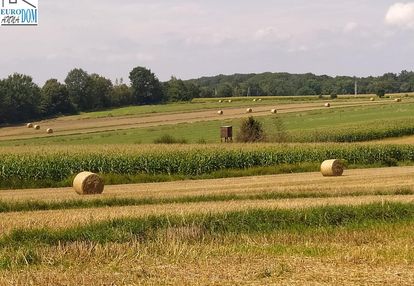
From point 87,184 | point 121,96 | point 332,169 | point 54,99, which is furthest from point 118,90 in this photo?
point 87,184

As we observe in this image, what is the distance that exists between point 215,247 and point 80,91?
113 meters

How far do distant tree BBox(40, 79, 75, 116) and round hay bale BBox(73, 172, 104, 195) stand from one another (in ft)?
265

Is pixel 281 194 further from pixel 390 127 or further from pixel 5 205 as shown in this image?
pixel 390 127

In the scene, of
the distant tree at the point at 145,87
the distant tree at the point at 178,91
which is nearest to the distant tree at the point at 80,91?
the distant tree at the point at 145,87

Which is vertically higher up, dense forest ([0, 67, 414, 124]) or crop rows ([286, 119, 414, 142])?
dense forest ([0, 67, 414, 124])

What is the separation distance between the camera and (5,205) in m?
19.7

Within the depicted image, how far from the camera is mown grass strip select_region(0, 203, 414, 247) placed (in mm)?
Result: 12289

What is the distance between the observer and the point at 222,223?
1362cm

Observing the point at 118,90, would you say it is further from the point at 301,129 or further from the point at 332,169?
the point at 332,169

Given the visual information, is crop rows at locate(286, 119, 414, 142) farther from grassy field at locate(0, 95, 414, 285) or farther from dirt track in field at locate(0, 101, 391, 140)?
dirt track in field at locate(0, 101, 391, 140)

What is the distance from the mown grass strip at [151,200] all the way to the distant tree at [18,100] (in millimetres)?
75373

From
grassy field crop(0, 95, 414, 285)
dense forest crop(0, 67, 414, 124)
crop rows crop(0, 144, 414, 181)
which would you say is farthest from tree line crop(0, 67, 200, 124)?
grassy field crop(0, 95, 414, 285)

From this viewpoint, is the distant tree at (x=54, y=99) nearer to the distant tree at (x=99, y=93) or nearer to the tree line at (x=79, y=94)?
the tree line at (x=79, y=94)

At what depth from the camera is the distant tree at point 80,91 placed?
4675 inches
